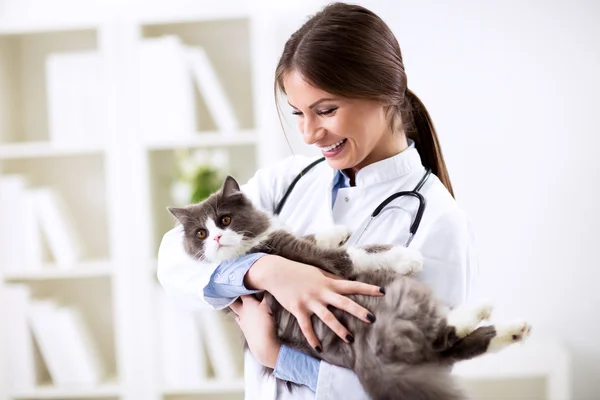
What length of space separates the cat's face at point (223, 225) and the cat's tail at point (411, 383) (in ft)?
1.37

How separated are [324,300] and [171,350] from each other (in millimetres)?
1800

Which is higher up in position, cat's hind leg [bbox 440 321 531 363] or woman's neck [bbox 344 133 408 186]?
woman's neck [bbox 344 133 408 186]

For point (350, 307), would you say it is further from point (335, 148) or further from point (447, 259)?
point (335, 148)

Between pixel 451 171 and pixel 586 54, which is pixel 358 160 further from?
pixel 586 54

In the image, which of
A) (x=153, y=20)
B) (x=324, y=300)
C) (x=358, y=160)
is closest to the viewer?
(x=324, y=300)

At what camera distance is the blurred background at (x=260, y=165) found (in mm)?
2656

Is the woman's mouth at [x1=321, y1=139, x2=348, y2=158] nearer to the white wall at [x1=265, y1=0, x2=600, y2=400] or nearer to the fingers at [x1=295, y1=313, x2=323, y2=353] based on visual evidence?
the fingers at [x1=295, y1=313, x2=323, y2=353]

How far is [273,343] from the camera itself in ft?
3.90

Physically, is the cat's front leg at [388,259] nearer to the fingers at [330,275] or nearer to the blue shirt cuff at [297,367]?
the fingers at [330,275]

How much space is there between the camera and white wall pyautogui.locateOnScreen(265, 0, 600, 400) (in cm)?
268

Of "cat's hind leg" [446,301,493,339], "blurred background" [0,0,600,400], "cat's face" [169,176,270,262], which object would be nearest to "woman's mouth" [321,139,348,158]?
"cat's face" [169,176,270,262]

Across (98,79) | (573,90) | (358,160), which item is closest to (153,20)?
(98,79)

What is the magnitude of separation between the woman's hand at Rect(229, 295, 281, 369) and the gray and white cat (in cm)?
2

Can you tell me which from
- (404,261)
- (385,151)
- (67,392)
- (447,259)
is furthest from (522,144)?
(67,392)
